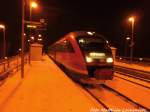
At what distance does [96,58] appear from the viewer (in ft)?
48.1

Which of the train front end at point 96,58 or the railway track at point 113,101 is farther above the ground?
the train front end at point 96,58

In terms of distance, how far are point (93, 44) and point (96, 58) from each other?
1.13 metres

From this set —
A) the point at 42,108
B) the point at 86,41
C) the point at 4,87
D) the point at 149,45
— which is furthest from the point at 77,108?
the point at 149,45

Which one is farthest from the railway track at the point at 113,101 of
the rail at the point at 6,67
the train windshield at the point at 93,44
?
the rail at the point at 6,67

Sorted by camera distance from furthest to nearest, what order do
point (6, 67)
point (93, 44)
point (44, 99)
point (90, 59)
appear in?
point (6, 67)
point (93, 44)
point (90, 59)
point (44, 99)

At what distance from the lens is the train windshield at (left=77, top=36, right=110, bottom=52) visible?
49.5 feet

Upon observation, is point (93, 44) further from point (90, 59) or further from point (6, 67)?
point (6, 67)

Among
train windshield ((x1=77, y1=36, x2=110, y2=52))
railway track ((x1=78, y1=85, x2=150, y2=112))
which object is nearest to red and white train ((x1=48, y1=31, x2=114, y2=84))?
train windshield ((x1=77, y1=36, x2=110, y2=52))

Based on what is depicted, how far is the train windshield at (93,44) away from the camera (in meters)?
15.1

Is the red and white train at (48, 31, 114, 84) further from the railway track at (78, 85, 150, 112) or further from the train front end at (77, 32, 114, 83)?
the railway track at (78, 85, 150, 112)

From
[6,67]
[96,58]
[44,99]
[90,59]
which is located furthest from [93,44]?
[6,67]

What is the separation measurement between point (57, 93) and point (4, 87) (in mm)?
3048

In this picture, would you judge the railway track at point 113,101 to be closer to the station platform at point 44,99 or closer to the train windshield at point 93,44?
the station platform at point 44,99

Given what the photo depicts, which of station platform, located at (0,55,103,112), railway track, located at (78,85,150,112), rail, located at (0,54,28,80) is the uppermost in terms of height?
rail, located at (0,54,28,80)
